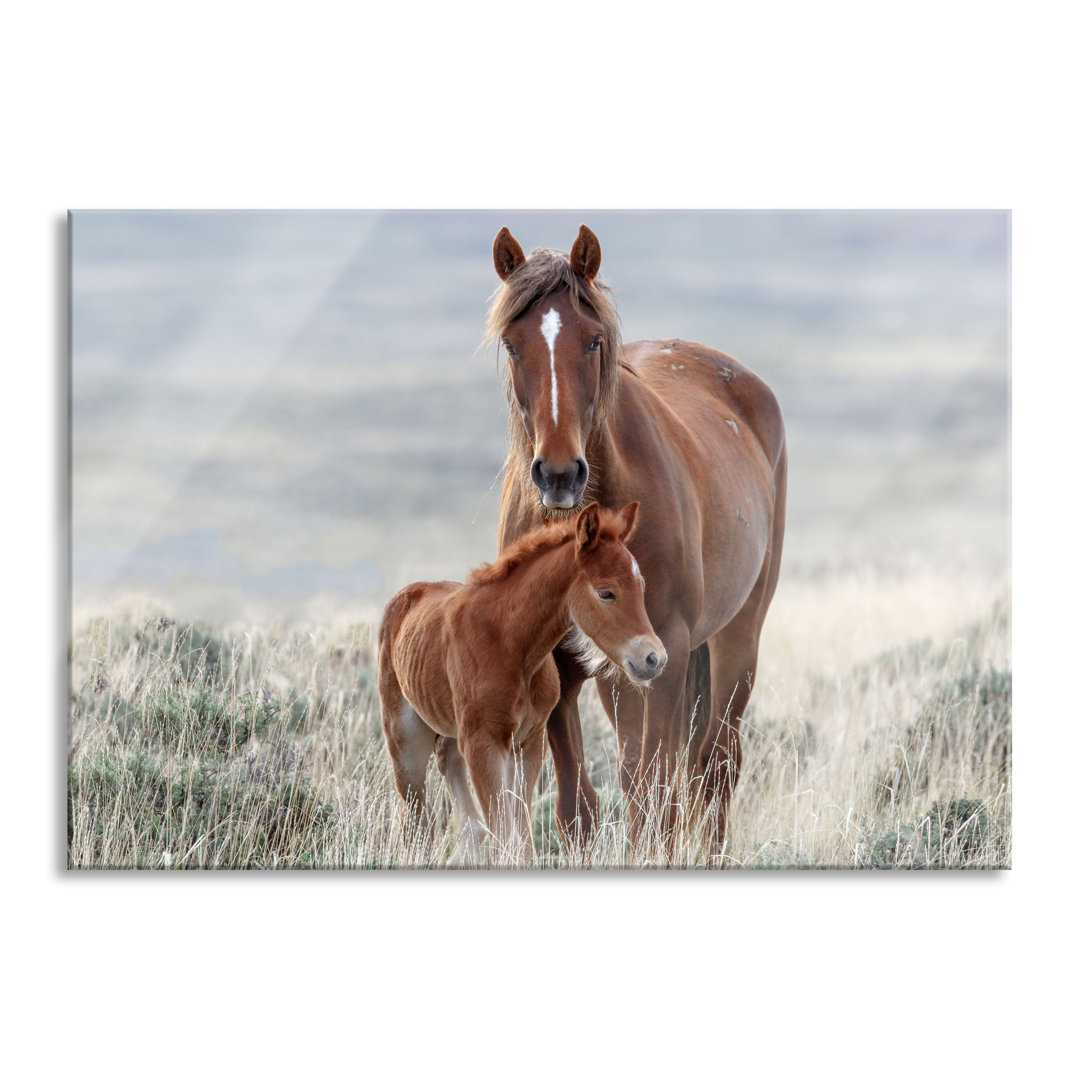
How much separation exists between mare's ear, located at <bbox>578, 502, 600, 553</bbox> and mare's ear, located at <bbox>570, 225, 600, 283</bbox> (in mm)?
778

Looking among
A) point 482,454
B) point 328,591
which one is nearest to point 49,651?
point 328,591

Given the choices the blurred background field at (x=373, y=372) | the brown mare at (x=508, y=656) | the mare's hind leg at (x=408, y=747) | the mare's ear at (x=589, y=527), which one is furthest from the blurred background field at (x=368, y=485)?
the mare's ear at (x=589, y=527)

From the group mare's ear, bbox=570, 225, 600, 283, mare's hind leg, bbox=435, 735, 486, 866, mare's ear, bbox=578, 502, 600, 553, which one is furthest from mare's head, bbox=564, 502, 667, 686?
mare's ear, bbox=570, 225, 600, 283

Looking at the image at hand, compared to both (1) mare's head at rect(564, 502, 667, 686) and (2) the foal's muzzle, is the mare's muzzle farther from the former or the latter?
(2) the foal's muzzle

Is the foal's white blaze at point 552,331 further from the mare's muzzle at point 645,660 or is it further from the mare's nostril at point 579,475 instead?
the mare's muzzle at point 645,660

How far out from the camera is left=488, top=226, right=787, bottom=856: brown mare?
372 cm

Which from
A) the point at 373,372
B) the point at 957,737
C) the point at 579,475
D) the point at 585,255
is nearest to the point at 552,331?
the point at 585,255

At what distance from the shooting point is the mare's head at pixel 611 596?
137 inches

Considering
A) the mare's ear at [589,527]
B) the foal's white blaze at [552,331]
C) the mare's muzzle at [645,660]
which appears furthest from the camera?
the foal's white blaze at [552,331]

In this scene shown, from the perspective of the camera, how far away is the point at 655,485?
4.03m

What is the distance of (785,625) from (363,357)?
6.24 feet

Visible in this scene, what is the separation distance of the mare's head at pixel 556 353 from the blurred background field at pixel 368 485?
0.24 m

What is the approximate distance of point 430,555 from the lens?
4238mm

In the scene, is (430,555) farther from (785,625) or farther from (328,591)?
(785,625)
